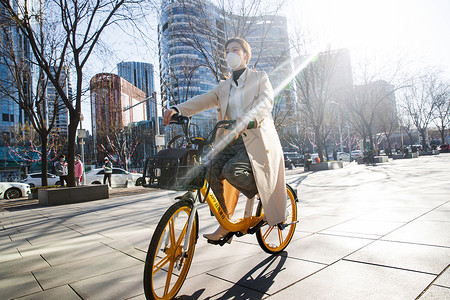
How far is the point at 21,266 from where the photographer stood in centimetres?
301

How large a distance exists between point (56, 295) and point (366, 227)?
3.26 m

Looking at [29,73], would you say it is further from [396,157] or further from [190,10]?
[396,157]

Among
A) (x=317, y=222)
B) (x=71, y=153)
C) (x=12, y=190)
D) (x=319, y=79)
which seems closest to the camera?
(x=317, y=222)

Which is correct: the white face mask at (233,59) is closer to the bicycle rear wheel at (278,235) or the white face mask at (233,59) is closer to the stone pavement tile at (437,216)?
the bicycle rear wheel at (278,235)

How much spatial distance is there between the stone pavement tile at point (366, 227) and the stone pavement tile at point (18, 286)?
3006 mm

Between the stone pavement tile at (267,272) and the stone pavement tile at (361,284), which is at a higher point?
the stone pavement tile at (361,284)

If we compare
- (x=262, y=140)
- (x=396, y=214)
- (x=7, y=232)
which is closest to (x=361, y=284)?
(x=262, y=140)

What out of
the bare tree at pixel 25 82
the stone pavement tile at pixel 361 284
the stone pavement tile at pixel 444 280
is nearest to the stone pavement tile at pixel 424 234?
the stone pavement tile at pixel 444 280

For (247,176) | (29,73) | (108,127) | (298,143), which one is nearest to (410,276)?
(247,176)

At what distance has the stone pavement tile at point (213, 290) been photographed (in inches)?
78.7

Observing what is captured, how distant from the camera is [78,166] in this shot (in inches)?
566

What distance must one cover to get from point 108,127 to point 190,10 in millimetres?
21655

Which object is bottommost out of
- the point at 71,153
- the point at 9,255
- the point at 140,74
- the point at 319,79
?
the point at 9,255

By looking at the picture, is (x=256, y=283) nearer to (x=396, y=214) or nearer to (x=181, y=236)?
(x=181, y=236)
